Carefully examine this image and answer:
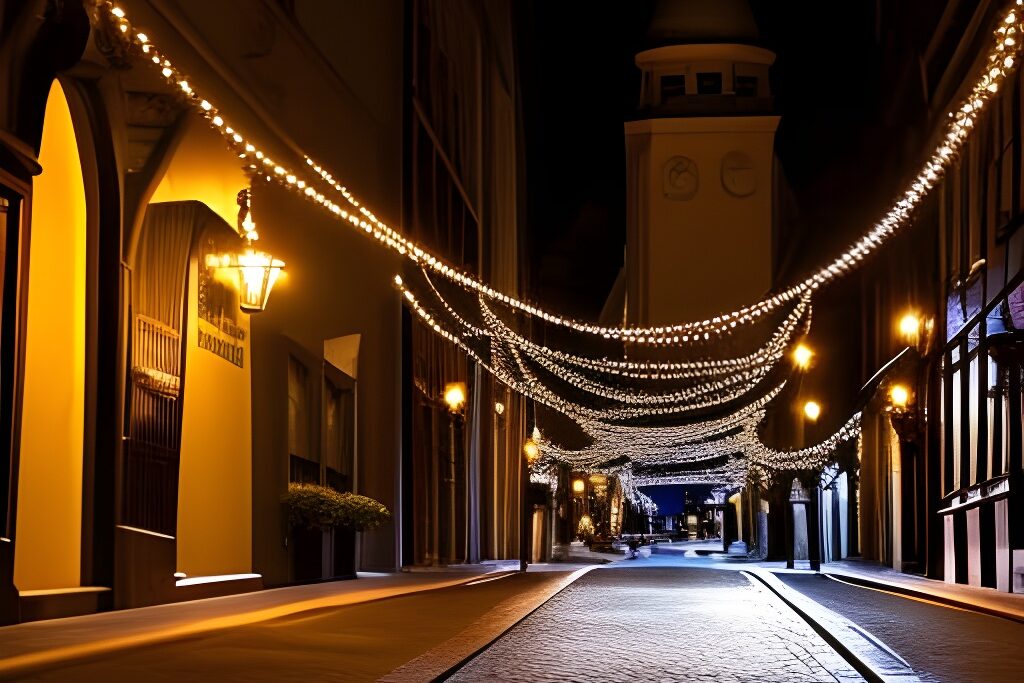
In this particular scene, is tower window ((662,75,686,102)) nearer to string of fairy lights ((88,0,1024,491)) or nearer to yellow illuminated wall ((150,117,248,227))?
string of fairy lights ((88,0,1024,491))

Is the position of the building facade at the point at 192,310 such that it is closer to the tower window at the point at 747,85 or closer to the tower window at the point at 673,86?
the tower window at the point at 673,86

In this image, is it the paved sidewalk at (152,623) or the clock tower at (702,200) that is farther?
the clock tower at (702,200)

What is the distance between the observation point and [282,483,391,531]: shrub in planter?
1827 centimetres

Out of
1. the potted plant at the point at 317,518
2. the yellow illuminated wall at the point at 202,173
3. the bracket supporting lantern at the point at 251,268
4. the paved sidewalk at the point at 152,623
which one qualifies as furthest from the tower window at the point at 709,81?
the bracket supporting lantern at the point at 251,268

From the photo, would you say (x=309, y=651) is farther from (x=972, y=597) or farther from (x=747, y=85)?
(x=747, y=85)

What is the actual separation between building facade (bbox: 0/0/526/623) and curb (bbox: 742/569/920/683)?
5532 mm

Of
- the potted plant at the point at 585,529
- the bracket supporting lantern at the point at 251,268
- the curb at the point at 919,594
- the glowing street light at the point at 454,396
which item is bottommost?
the potted plant at the point at 585,529

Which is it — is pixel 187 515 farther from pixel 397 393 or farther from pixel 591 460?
pixel 591 460

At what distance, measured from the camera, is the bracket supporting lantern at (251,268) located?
15227mm

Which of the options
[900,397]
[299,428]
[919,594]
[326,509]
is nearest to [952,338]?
[900,397]

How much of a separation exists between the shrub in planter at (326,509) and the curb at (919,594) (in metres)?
6.76

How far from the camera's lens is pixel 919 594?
61.1 feet

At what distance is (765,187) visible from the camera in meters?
65.4

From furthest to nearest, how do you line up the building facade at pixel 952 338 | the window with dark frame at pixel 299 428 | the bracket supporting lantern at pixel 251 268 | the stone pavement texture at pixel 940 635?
the building facade at pixel 952 338 → the window with dark frame at pixel 299 428 → the bracket supporting lantern at pixel 251 268 → the stone pavement texture at pixel 940 635
